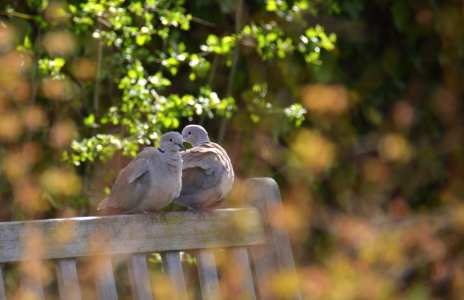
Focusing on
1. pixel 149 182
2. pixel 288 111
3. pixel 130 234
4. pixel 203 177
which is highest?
pixel 130 234

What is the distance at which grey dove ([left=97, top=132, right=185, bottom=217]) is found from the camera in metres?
2.62

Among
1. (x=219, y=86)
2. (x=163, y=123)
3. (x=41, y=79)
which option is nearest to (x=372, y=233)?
(x=219, y=86)

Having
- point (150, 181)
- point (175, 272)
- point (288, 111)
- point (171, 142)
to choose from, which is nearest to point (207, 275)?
point (175, 272)

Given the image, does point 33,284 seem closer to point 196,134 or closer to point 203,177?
point 203,177

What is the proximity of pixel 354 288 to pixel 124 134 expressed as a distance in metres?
1.52

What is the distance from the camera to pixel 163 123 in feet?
11.6

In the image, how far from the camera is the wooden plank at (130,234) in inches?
66.8

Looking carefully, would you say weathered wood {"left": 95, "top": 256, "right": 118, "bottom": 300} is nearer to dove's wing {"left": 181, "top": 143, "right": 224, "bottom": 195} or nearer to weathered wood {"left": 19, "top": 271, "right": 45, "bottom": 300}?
weathered wood {"left": 19, "top": 271, "right": 45, "bottom": 300}

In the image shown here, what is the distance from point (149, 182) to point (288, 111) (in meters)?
1.27

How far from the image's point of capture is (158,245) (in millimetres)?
1929

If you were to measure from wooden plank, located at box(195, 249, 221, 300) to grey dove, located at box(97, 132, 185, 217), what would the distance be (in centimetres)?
61

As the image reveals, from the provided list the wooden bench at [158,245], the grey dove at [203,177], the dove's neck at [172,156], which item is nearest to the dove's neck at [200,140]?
the grey dove at [203,177]

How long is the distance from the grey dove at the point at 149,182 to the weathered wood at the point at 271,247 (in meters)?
A: 0.46

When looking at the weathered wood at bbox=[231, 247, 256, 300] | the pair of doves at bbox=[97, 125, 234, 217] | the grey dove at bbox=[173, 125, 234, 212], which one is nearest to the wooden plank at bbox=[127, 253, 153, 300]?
the weathered wood at bbox=[231, 247, 256, 300]
